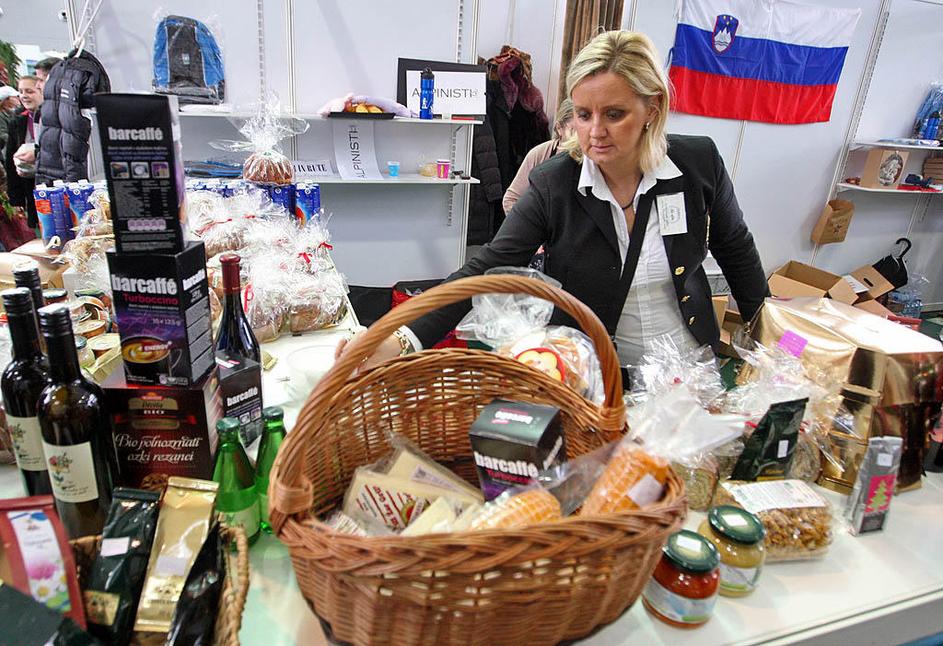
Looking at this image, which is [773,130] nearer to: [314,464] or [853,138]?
[853,138]

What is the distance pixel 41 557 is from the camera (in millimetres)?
598

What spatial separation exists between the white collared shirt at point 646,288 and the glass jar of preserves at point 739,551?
842 millimetres

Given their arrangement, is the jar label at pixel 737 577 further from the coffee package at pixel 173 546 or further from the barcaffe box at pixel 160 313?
the barcaffe box at pixel 160 313

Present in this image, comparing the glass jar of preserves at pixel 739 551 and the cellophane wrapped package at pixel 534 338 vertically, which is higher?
the cellophane wrapped package at pixel 534 338

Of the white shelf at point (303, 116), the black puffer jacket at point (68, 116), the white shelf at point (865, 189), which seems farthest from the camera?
the white shelf at point (865, 189)

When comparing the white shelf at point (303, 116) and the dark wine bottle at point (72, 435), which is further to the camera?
the white shelf at point (303, 116)

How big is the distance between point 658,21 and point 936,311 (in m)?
4.05

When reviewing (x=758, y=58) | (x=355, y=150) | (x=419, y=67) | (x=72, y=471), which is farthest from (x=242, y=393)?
(x=758, y=58)

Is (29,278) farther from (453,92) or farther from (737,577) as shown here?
(453,92)

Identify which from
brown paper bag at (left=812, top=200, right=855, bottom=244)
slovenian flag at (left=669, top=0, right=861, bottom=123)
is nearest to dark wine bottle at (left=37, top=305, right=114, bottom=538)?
slovenian flag at (left=669, top=0, right=861, bottom=123)

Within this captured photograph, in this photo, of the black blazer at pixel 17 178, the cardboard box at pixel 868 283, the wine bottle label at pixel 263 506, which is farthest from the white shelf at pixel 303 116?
the cardboard box at pixel 868 283

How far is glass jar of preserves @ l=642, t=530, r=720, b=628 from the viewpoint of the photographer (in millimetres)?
726

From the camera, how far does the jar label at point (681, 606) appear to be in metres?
0.73

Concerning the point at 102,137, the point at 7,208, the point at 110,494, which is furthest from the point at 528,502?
the point at 7,208
